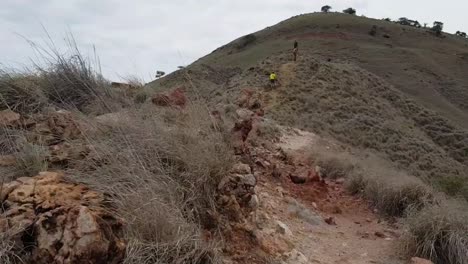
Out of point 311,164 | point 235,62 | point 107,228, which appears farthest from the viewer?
point 235,62

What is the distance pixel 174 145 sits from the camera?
3.94 metres

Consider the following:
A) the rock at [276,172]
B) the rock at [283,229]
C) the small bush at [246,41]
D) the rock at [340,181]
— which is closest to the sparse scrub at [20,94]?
the rock at [283,229]

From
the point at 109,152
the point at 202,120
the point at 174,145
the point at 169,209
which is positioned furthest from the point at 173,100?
the point at 169,209

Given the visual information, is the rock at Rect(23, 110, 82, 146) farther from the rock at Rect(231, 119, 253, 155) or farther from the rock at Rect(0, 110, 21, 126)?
the rock at Rect(231, 119, 253, 155)

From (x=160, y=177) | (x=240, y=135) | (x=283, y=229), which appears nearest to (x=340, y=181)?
(x=240, y=135)

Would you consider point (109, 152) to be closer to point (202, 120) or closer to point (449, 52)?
point (202, 120)

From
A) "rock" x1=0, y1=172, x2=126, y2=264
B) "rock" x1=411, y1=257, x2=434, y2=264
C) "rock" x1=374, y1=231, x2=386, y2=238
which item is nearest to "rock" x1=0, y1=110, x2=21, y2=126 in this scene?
"rock" x1=0, y1=172, x2=126, y2=264

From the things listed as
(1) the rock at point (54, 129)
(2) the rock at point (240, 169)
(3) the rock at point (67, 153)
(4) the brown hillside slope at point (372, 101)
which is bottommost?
(4) the brown hillside slope at point (372, 101)

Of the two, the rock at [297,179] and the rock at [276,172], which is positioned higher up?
the rock at [276,172]

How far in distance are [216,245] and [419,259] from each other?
6.56 feet

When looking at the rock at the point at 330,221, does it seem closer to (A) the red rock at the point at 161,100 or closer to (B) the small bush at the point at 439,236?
(B) the small bush at the point at 439,236

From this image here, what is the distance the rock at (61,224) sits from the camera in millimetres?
2609

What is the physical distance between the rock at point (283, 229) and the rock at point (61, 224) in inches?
77.6

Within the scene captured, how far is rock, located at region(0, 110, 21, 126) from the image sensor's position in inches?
157
